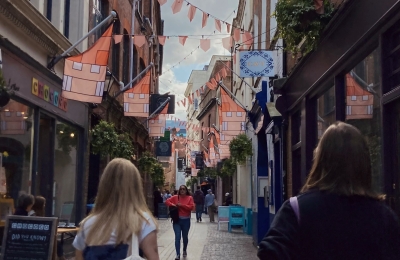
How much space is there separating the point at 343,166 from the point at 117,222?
1.44 m

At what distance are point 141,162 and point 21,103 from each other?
1534 cm

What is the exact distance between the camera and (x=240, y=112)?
21156 mm

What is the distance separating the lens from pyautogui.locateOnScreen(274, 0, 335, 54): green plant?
846 centimetres

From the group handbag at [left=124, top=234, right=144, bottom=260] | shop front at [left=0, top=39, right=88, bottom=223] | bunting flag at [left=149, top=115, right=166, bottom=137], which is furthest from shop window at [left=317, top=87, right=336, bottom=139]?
bunting flag at [left=149, top=115, right=166, bottom=137]

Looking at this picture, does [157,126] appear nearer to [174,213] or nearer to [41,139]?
[174,213]

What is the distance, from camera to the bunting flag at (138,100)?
1770 centimetres

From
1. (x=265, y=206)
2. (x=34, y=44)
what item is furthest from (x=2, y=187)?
(x=265, y=206)

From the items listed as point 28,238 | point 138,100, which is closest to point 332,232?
point 28,238

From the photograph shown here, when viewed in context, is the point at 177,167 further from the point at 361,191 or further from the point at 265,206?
the point at 361,191

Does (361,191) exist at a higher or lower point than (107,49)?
lower

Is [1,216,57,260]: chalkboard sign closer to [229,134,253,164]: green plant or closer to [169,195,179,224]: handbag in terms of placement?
[169,195,179,224]: handbag

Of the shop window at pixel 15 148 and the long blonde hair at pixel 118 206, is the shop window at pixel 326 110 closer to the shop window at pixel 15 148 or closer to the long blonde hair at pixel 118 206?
the shop window at pixel 15 148

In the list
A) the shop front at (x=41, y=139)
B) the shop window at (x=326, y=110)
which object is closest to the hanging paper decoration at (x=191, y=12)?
the shop front at (x=41, y=139)

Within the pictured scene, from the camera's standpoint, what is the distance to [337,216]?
8.87 feet
